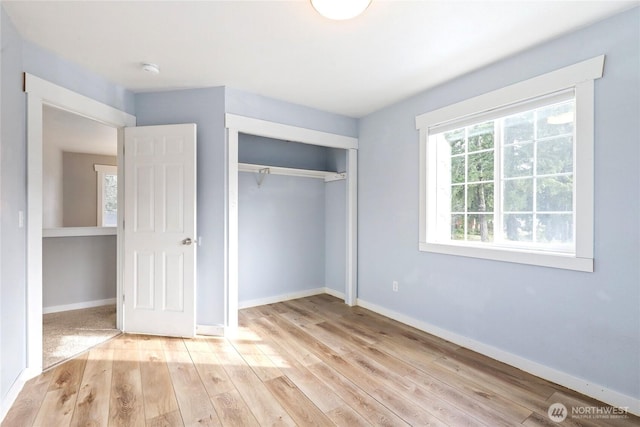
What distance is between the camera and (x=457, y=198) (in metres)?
2.92

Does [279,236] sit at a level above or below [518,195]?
below

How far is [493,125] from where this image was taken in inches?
102

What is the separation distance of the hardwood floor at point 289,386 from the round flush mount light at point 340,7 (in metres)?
2.31

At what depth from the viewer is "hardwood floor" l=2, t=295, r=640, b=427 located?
177cm

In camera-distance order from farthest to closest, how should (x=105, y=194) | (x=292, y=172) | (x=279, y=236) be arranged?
(x=105, y=194) < (x=279, y=236) < (x=292, y=172)

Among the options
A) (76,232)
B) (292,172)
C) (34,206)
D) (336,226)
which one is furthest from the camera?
(336,226)

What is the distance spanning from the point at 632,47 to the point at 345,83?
195cm

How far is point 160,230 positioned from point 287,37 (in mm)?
2048

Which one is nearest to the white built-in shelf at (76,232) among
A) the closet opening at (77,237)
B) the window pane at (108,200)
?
the closet opening at (77,237)

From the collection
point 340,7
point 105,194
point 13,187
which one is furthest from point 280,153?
point 105,194

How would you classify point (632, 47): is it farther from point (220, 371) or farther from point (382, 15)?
point (220, 371)

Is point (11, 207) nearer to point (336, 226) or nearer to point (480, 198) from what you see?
point (336, 226)

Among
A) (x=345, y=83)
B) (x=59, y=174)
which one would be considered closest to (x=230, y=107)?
(x=345, y=83)

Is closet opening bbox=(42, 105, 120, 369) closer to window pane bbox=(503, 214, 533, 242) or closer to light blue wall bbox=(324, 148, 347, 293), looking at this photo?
light blue wall bbox=(324, 148, 347, 293)
